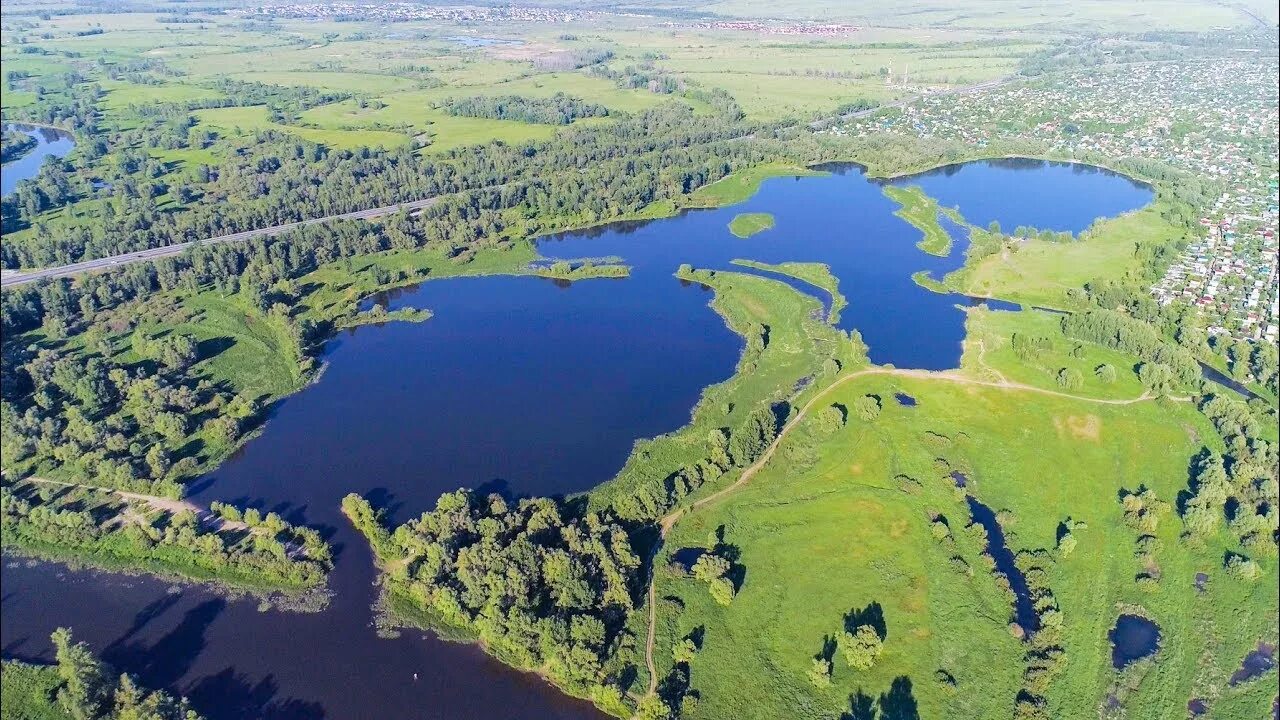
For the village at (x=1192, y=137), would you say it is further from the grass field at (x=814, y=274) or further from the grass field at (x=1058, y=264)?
the grass field at (x=814, y=274)

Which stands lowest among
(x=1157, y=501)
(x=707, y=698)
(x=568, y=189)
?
(x=707, y=698)

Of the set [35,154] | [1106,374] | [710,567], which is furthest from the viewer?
[35,154]

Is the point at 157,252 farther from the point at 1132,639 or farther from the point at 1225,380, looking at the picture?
the point at 1225,380

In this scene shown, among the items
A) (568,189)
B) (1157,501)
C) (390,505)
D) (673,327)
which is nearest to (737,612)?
(390,505)

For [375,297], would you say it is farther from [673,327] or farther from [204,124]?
[204,124]

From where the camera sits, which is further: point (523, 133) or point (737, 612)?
point (523, 133)

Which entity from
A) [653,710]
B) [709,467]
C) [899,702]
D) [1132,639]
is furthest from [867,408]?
[653,710]

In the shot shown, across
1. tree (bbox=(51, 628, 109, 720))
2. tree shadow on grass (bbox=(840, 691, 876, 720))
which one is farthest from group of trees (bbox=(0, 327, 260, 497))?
A: tree shadow on grass (bbox=(840, 691, 876, 720))
